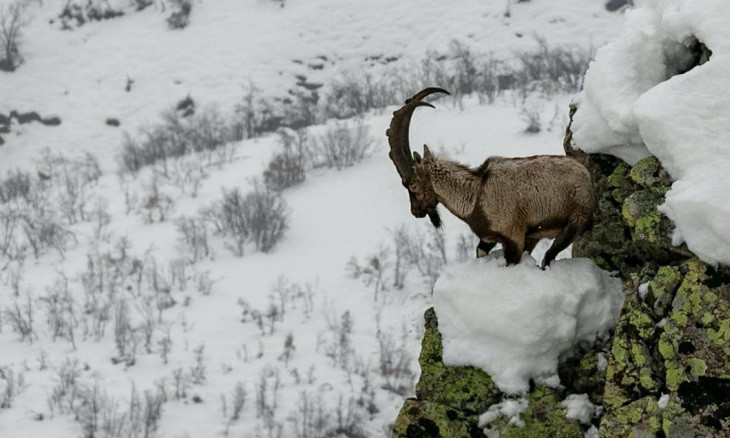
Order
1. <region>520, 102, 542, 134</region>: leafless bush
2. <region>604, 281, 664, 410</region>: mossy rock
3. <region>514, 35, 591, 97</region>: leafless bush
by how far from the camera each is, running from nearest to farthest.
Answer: <region>604, 281, 664, 410</region>: mossy rock → <region>520, 102, 542, 134</region>: leafless bush → <region>514, 35, 591, 97</region>: leafless bush

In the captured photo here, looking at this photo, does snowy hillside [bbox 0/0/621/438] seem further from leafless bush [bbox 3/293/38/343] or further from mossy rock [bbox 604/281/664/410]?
mossy rock [bbox 604/281/664/410]

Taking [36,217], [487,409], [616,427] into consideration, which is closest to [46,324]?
[36,217]

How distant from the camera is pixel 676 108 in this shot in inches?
135

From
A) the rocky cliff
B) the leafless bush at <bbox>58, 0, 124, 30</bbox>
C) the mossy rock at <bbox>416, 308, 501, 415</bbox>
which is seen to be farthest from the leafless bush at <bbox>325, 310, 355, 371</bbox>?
the leafless bush at <bbox>58, 0, 124, 30</bbox>

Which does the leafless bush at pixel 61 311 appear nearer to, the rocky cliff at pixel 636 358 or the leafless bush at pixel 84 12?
the rocky cliff at pixel 636 358

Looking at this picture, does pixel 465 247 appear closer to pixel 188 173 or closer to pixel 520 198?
pixel 188 173

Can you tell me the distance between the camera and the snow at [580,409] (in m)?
3.84

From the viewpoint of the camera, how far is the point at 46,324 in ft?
36.7

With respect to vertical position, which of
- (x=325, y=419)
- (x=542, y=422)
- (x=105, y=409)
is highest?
(x=542, y=422)

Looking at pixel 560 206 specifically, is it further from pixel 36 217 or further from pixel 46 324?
pixel 36 217

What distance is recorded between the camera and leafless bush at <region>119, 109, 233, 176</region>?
61.1 feet

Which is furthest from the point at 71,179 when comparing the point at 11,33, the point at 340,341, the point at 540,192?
the point at 540,192

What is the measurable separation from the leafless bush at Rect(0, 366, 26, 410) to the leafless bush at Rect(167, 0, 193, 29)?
18.1m

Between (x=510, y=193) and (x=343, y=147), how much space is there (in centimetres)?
1136
